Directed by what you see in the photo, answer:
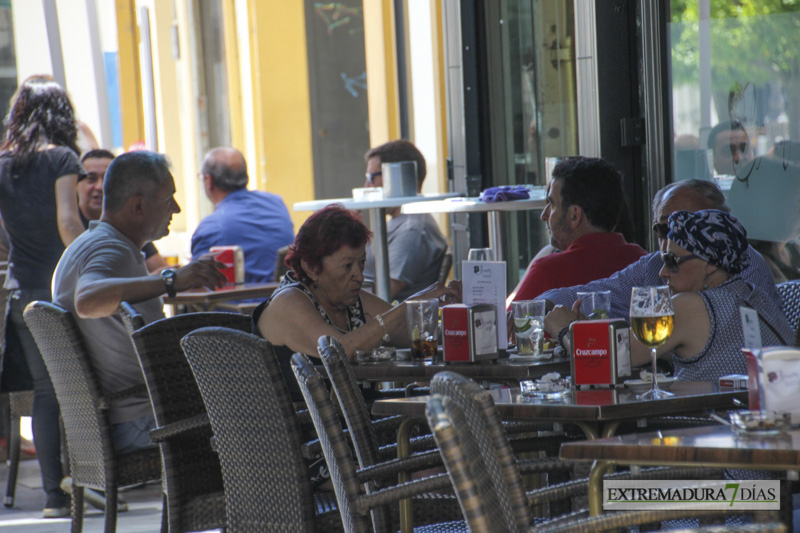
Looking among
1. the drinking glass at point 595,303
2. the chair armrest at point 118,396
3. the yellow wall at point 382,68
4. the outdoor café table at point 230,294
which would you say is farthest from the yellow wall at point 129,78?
the drinking glass at point 595,303

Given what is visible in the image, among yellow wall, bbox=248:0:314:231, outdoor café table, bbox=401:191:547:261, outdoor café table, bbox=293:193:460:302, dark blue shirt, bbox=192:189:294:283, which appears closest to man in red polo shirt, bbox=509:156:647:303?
outdoor café table, bbox=401:191:547:261

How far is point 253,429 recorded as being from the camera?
2650 mm

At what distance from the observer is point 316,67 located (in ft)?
31.0

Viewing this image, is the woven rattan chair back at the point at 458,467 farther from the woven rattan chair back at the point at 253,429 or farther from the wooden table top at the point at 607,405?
the woven rattan chair back at the point at 253,429

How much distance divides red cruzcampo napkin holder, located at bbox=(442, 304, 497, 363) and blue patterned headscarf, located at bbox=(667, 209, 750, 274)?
0.53 m

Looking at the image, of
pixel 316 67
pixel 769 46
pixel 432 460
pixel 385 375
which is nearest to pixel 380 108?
pixel 316 67

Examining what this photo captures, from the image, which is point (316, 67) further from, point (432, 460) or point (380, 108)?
point (432, 460)

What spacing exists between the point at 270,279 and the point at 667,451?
16.1ft

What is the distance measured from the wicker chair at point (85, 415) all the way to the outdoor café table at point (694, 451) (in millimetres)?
2168

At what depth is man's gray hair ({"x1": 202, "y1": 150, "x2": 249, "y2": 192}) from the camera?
6.54 metres

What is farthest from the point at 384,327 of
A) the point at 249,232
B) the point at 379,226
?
the point at 249,232

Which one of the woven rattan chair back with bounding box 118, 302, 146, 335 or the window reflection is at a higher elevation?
the window reflection

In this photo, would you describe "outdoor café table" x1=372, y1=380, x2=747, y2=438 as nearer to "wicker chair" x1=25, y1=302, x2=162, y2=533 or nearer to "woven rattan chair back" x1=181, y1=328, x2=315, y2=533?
"woven rattan chair back" x1=181, y1=328, x2=315, y2=533

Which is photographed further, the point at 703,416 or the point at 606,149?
the point at 606,149
